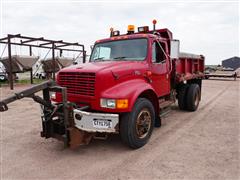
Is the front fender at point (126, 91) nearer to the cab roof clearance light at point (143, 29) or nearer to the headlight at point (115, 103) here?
the headlight at point (115, 103)

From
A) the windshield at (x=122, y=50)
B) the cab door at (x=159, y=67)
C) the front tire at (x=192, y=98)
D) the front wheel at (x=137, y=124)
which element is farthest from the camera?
the front tire at (x=192, y=98)

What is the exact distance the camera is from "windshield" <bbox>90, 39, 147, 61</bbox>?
176 inches

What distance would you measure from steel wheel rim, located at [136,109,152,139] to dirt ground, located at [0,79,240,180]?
0.27 meters

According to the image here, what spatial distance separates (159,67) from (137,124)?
1.63 meters

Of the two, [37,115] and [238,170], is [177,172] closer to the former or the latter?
[238,170]

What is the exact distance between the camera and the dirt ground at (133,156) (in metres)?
3.00

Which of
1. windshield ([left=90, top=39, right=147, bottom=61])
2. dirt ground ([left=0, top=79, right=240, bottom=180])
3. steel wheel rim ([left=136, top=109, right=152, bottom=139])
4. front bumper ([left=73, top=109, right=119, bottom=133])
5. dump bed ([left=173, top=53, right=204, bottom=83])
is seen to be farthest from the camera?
dump bed ([left=173, top=53, right=204, bottom=83])

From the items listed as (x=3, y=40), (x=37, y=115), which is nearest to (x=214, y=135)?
(x=37, y=115)

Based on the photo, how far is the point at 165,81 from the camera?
520cm

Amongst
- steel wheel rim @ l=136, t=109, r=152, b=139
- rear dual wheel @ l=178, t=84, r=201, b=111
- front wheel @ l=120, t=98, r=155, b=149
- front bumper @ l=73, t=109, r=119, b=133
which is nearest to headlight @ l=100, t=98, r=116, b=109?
front bumper @ l=73, t=109, r=119, b=133

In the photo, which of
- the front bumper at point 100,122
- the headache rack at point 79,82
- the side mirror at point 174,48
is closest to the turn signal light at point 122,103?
the front bumper at point 100,122

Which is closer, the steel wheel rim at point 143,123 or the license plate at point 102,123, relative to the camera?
the license plate at point 102,123

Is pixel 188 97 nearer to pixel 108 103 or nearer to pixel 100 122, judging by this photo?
pixel 108 103

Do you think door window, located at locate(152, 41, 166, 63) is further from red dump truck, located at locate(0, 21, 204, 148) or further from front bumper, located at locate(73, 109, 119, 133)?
front bumper, located at locate(73, 109, 119, 133)
